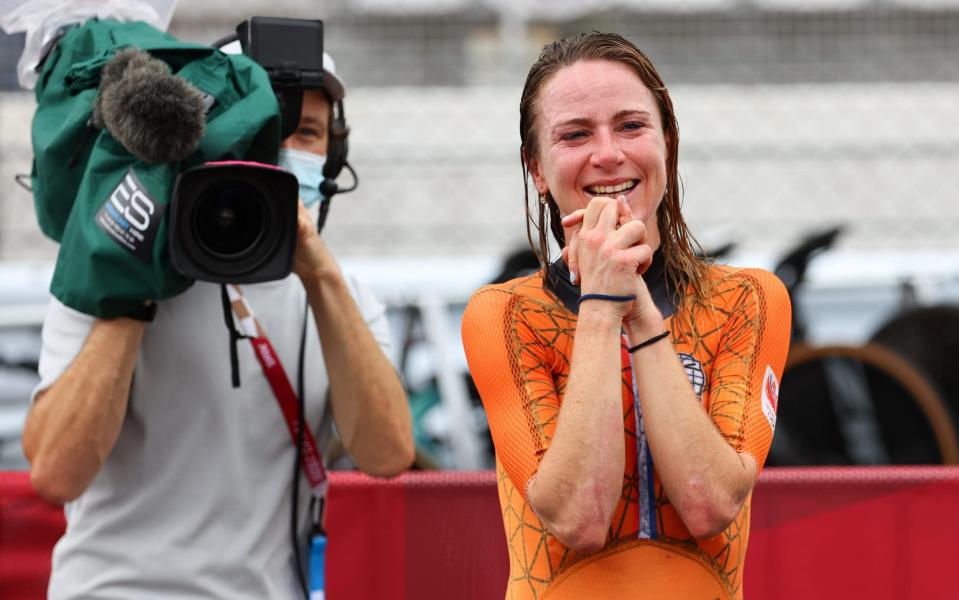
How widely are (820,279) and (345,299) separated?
4253 mm

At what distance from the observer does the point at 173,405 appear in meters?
2.06

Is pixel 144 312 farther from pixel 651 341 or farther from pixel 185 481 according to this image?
pixel 651 341

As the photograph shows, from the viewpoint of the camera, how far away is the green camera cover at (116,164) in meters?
1.85

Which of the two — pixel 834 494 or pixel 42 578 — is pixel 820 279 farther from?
pixel 42 578

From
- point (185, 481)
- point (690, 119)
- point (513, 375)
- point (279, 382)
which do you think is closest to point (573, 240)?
point (513, 375)

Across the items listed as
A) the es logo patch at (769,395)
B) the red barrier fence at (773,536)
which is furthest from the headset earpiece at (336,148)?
the es logo patch at (769,395)

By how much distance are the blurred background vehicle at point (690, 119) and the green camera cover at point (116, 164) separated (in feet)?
14.2

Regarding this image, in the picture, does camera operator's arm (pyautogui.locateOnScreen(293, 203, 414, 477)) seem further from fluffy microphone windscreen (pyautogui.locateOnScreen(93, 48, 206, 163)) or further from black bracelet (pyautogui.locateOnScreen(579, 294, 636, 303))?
black bracelet (pyautogui.locateOnScreen(579, 294, 636, 303))

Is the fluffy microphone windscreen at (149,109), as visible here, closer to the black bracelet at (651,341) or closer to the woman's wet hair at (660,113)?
the woman's wet hair at (660,113)

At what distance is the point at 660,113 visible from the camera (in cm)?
172

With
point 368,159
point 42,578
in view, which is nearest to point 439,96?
point 368,159

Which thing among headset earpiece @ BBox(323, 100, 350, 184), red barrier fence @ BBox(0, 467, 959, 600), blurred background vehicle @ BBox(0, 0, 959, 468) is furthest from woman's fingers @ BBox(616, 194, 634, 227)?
blurred background vehicle @ BBox(0, 0, 959, 468)

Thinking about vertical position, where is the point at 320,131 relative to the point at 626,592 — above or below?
above

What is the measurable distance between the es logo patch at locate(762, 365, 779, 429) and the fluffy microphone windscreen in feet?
2.89
